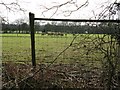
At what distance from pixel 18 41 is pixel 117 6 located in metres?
1.36

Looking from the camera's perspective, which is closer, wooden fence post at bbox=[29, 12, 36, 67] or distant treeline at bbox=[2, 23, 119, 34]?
distant treeline at bbox=[2, 23, 119, 34]

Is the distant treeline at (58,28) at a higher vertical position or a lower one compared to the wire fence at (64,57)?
higher

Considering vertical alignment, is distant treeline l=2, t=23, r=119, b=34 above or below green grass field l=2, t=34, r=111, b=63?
above

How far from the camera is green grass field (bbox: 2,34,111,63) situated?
3.41 metres

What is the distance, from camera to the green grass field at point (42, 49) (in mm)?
3410

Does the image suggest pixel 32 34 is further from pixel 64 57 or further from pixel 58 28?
pixel 64 57

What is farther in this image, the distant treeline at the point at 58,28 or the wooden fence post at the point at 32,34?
the wooden fence post at the point at 32,34

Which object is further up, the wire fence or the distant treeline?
the distant treeline

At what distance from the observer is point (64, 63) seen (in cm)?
369

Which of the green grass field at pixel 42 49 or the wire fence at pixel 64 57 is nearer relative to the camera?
the wire fence at pixel 64 57

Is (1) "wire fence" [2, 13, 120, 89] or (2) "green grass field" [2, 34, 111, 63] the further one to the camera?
(2) "green grass field" [2, 34, 111, 63]

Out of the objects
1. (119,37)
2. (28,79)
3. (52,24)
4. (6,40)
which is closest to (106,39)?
(119,37)

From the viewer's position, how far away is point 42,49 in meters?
3.73

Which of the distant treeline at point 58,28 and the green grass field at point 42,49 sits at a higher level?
the distant treeline at point 58,28
